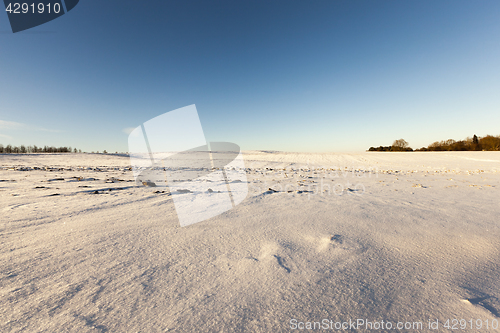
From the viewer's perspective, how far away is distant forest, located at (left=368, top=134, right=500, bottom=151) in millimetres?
35150

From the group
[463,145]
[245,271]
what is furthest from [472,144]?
[245,271]

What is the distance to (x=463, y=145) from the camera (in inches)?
1524

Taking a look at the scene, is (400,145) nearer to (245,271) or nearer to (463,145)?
(463,145)

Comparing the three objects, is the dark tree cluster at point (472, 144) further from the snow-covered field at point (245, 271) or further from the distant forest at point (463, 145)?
the snow-covered field at point (245, 271)

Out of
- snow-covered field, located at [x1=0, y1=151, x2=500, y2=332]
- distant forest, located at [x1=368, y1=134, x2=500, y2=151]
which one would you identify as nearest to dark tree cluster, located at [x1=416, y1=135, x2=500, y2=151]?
distant forest, located at [x1=368, y1=134, x2=500, y2=151]

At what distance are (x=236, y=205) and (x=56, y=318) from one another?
2.69 m

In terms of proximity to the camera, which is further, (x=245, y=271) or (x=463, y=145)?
(x=463, y=145)

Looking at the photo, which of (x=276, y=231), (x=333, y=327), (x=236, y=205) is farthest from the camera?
(x=236, y=205)

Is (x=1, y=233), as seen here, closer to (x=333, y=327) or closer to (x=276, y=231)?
(x=276, y=231)

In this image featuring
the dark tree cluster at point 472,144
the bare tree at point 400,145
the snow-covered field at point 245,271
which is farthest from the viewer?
the bare tree at point 400,145

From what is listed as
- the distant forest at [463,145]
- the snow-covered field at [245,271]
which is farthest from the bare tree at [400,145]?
the snow-covered field at [245,271]

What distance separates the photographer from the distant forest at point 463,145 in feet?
115

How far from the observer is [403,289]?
1.40 metres

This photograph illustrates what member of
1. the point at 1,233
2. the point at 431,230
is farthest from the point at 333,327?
the point at 1,233
